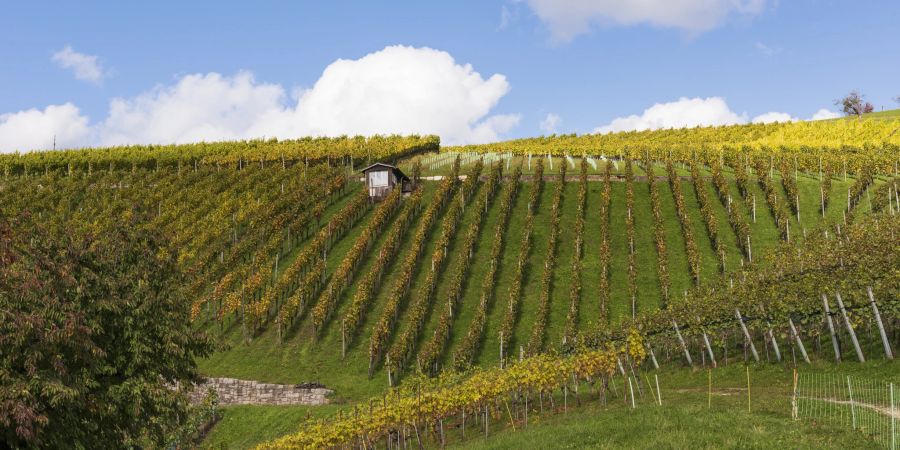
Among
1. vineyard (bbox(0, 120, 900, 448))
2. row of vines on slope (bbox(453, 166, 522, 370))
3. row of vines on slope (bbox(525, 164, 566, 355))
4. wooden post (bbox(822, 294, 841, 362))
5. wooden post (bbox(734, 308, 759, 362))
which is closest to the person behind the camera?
wooden post (bbox(822, 294, 841, 362))

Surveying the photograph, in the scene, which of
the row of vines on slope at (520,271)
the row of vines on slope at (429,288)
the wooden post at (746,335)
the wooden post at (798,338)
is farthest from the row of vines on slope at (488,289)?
the wooden post at (798,338)

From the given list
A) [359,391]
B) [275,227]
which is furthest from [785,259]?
[275,227]

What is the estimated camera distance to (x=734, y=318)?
41.9m

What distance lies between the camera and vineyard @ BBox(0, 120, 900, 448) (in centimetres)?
3759

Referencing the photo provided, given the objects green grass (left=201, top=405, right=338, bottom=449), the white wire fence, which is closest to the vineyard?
green grass (left=201, top=405, right=338, bottom=449)

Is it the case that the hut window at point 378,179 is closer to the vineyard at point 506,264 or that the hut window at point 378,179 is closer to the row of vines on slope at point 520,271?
the vineyard at point 506,264

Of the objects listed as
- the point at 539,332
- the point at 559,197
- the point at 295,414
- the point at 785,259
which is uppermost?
the point at 559,197

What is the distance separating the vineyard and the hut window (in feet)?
9.14

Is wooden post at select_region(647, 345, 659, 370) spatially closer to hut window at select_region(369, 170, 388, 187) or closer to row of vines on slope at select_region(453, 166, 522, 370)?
row of vines on slope at select_region(453, 166, 522, 370)

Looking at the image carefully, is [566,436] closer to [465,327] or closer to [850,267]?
[850,267]

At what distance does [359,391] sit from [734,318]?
80.3ft

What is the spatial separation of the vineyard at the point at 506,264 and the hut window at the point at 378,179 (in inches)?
110

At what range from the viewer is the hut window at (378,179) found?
8544 centimetres

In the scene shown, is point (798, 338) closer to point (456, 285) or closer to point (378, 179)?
point (456, 285)
